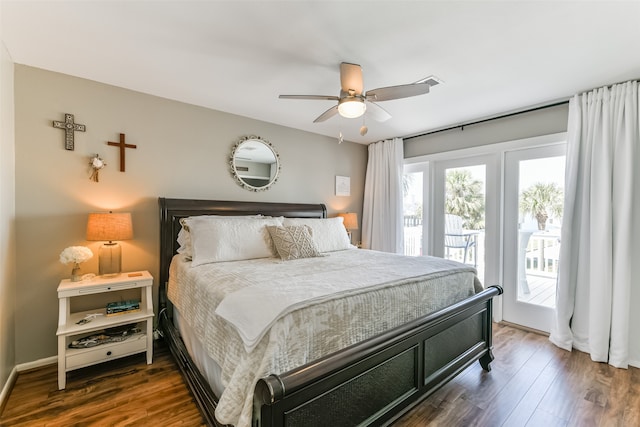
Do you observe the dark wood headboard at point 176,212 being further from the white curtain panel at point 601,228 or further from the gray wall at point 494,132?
the white curtain panel at point 601,228

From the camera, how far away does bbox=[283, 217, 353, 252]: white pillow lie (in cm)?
316

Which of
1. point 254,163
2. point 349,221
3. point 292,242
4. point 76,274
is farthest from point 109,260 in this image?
point 349,221

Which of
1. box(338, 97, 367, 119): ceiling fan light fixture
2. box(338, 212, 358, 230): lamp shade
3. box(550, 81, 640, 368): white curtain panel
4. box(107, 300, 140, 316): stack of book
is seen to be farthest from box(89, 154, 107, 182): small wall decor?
box(550, 81, 640, 368): white curtain panel

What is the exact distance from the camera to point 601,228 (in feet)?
8.36

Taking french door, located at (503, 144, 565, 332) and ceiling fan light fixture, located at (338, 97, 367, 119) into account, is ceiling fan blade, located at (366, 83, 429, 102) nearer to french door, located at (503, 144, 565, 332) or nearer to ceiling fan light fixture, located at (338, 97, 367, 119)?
ceiling fan light fixture, located at (338, 97, 367, 119)

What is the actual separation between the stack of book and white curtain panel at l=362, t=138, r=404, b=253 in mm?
3285

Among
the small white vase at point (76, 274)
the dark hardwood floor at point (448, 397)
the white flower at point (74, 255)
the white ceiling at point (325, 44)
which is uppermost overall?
the white ceiling at point (325, 44)

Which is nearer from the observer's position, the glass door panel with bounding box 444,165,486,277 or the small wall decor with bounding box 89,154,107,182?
the small wall decor with bounding box 89,154,107,182

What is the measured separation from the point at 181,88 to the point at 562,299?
4.28 m

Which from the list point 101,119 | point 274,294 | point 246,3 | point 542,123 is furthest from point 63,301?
point 542,123

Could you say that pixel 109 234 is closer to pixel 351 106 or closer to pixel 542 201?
pixel 351 106

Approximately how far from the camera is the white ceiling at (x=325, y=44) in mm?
1648

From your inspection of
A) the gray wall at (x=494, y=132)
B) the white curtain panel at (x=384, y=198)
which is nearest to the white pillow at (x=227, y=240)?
the white curtain panel at (x=384, y=198)

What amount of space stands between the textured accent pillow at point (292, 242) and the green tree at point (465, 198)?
7.36ft
